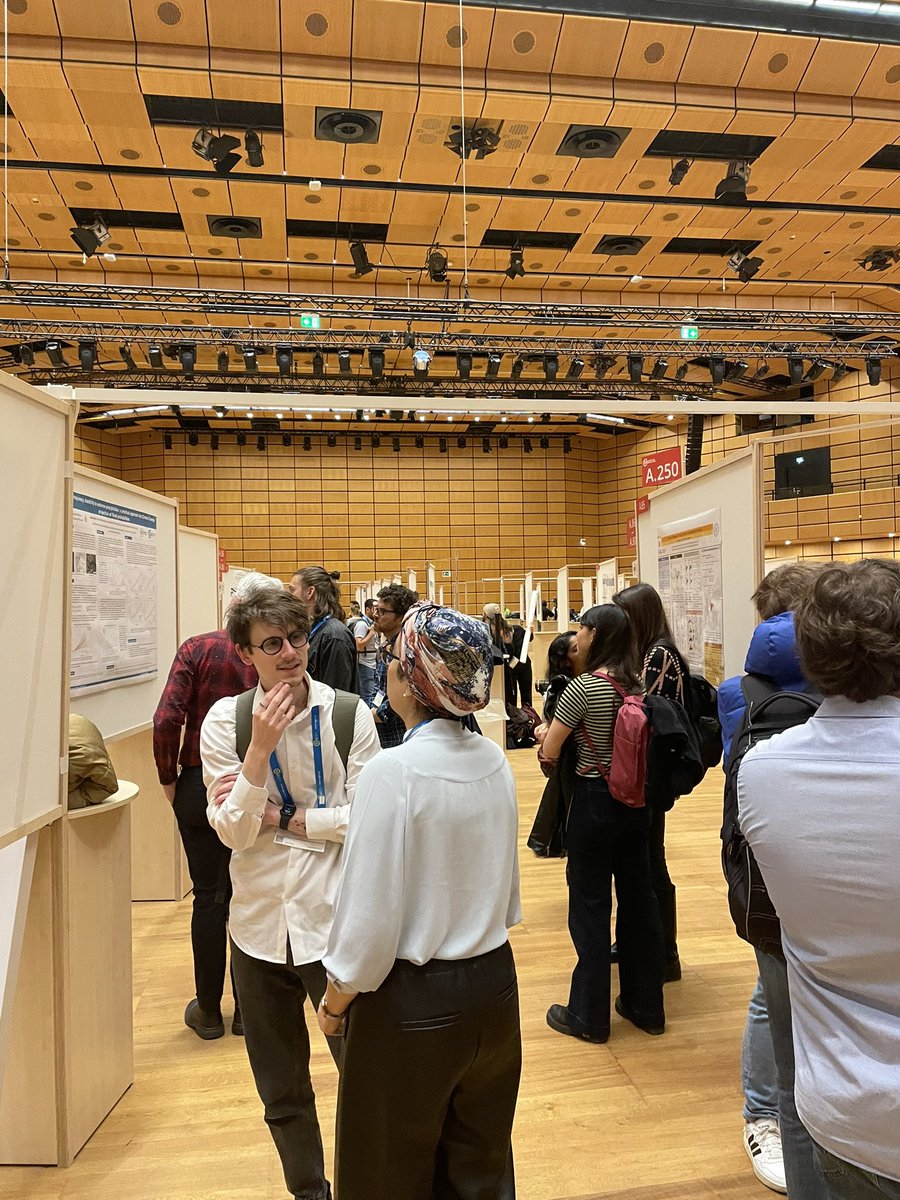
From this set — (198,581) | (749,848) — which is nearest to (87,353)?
(198,581)

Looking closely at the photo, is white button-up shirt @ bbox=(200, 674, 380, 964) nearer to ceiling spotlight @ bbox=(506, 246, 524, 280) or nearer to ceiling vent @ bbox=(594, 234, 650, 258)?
ceiling spotlight @ bbox=(506, 246, 524, 280)

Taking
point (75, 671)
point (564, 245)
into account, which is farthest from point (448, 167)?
point (75, 671)

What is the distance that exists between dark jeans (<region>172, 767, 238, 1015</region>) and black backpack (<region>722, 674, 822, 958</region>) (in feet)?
5.83

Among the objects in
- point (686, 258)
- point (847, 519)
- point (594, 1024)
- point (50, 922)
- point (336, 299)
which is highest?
point (686, 258)

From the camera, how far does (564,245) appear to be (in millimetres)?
9117

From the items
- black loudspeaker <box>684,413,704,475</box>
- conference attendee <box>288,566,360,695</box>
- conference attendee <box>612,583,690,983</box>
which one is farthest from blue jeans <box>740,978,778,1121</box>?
black loudspeaker <box>684,413,704,475</box>

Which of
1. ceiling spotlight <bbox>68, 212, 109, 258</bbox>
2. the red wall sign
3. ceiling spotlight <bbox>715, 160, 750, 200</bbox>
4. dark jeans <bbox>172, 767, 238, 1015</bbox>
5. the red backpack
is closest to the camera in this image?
the red backpack

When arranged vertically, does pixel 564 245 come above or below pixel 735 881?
above

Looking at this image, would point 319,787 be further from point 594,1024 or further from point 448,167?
point 448,167

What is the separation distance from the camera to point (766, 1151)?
2.06m

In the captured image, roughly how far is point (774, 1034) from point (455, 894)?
0.82 m

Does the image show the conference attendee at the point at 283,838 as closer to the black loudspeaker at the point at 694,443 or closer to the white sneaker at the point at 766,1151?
the white sneaker at the point at 766,1151

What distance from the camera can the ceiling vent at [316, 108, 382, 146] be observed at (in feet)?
21.3

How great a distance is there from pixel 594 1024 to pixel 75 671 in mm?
2296
